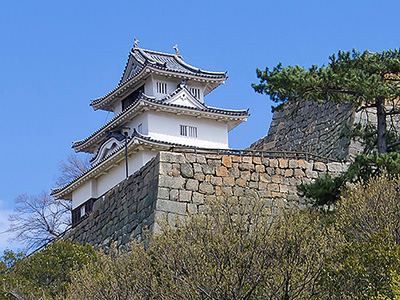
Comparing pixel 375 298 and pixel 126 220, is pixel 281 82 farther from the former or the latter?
pixel 375 298

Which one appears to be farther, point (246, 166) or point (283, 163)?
point (283, 163)

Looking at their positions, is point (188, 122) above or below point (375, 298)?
above

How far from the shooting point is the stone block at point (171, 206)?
18391mm

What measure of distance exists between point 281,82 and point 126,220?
515 centimetres

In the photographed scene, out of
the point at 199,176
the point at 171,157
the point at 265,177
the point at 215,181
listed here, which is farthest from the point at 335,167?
the point at 171,157

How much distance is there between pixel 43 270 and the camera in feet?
54.7

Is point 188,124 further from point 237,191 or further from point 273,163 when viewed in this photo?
point 237,191

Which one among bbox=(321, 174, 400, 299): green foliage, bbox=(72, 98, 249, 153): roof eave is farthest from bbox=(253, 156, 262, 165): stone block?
bbox=(72, 98, 249, 153): roof eave

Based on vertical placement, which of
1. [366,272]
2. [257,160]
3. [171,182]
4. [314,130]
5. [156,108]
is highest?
[156,108]

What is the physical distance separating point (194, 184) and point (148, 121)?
725 cm

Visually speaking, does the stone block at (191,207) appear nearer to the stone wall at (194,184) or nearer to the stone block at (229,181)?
the stone wall at (194,184)

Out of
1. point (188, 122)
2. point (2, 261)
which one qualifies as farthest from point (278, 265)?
point (188, 122)

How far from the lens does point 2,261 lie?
1691cm

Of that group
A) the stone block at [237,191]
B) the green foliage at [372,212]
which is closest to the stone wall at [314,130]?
the stone block at [237,191]
